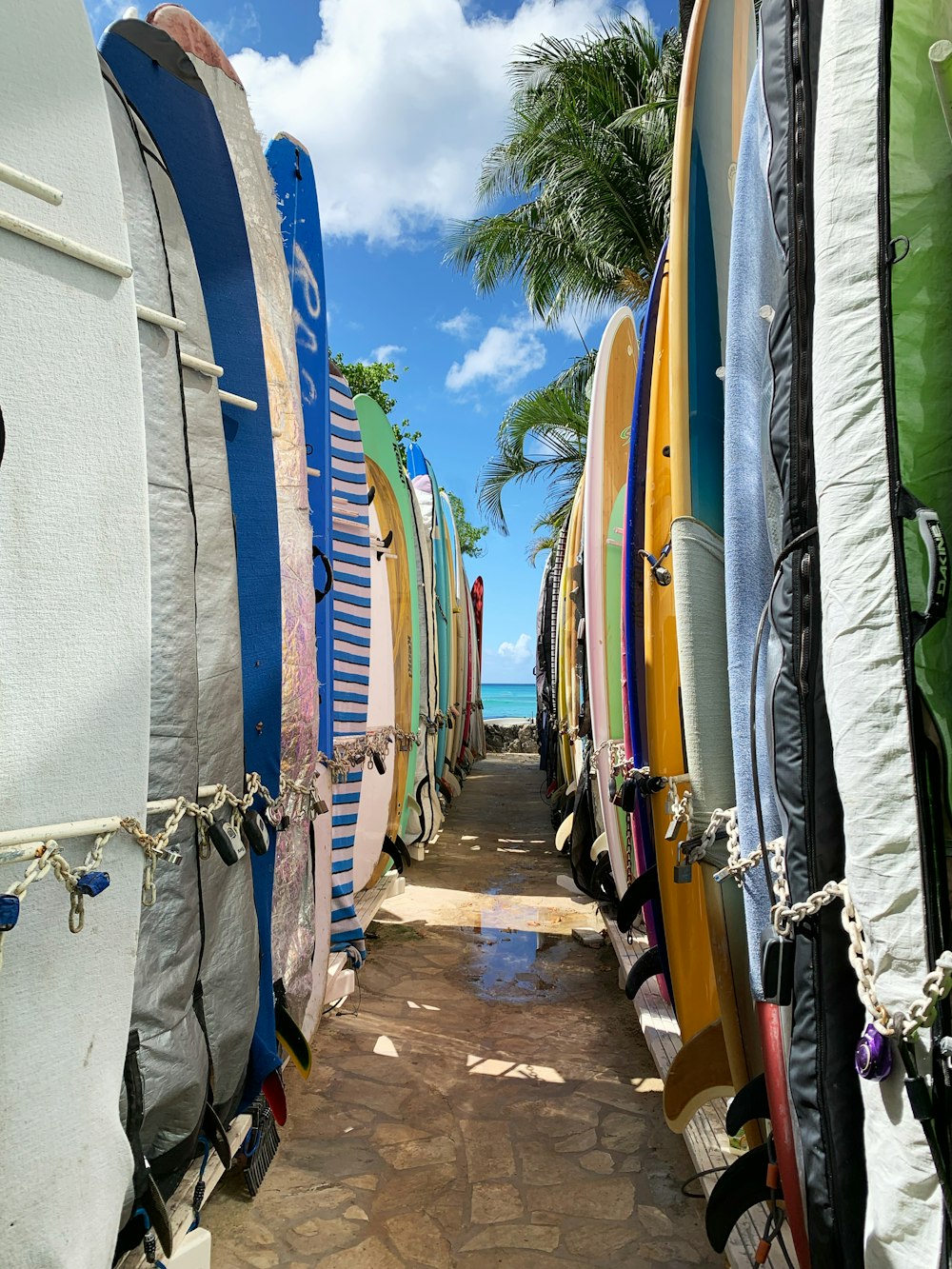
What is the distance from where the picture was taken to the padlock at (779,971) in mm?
1194

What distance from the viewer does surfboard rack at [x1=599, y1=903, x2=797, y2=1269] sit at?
1.69 meters

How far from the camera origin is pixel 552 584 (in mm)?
9992

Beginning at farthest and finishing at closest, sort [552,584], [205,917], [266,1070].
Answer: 1. [552,584]
2. [266,1070]
3. [205,917]

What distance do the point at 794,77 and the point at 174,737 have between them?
1.42 meters

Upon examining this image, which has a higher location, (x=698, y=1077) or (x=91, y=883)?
(x=91, y=883)

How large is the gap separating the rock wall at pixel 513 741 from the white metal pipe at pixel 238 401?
17.0 m

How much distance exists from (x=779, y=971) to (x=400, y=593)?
13.9 ft

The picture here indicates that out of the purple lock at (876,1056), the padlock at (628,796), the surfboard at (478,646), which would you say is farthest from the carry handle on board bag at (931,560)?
the surfboard at (478,646)

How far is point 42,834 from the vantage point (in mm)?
1199

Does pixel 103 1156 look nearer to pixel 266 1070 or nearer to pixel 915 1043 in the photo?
pixel 266 1070

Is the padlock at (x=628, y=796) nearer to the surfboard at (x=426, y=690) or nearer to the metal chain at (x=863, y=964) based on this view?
the metal chain at (x=863, y=964)

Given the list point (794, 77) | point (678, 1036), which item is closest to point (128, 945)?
point (794, 77)

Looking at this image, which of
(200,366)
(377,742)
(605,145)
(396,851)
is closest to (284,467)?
(200,366)

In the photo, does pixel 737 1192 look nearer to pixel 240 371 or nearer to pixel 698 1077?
pixel 698 1077
